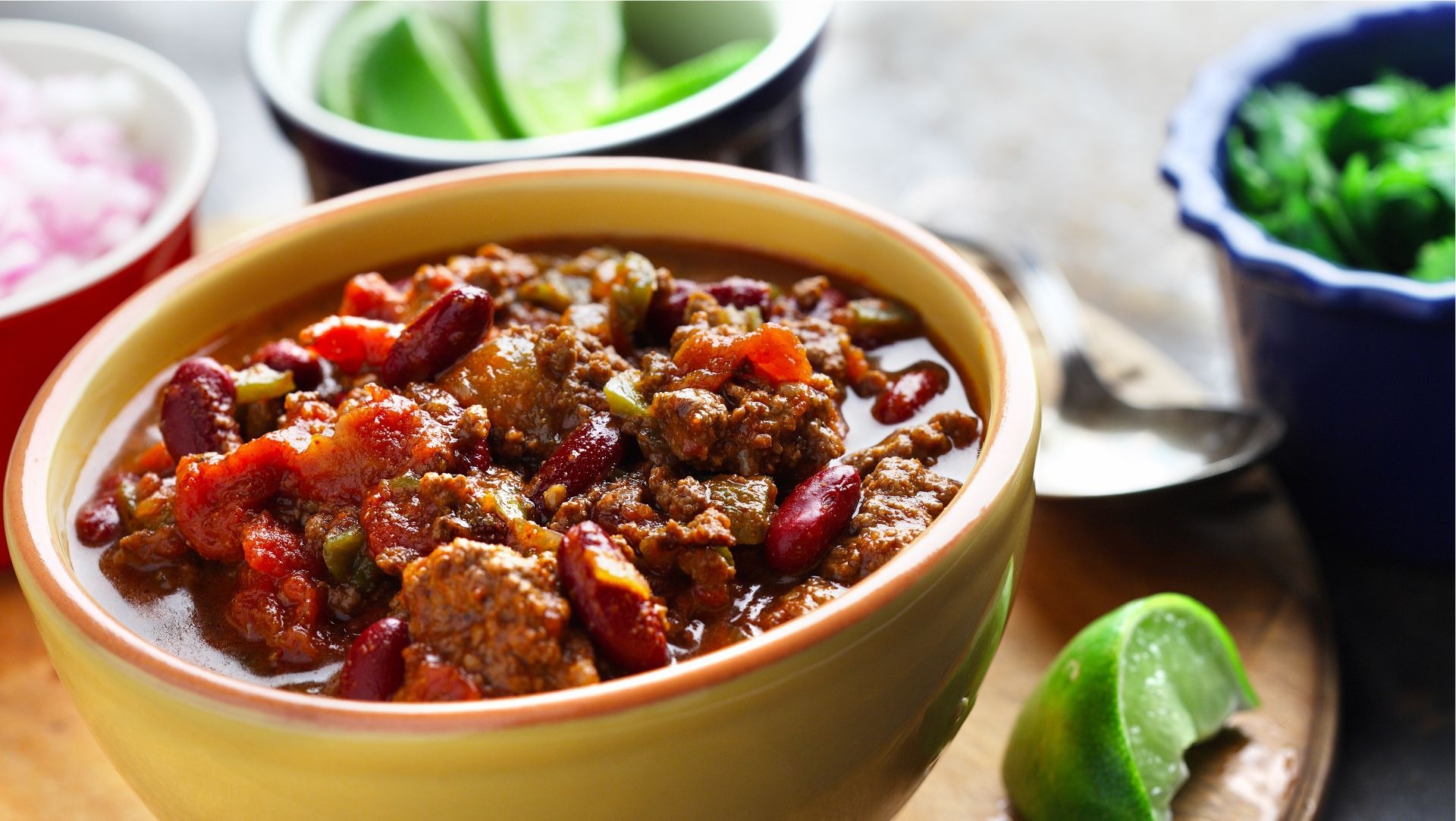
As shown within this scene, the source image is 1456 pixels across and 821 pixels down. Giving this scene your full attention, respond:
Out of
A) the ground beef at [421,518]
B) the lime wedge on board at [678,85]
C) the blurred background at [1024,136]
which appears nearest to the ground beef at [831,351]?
the ground beef at [421,518]

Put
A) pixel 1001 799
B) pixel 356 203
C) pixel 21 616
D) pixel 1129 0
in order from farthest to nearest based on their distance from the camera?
1. pixel 1129 0
2. pixel 21 616
3. pixel 356 203
4. pixel 1001 799

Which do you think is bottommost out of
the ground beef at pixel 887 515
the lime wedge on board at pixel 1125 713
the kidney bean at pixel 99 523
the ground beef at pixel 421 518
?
the lime wedge on board at pixel 1125 713

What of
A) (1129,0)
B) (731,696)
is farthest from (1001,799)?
(1129,0)

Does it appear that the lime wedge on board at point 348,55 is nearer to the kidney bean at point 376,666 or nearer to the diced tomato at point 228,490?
the diced tomato at point 228,490

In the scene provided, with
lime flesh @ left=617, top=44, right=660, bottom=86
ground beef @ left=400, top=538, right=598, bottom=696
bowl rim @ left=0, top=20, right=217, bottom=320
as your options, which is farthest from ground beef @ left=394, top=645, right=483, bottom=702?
lime flesh @ left=617, top=44, right=660, bottom=86

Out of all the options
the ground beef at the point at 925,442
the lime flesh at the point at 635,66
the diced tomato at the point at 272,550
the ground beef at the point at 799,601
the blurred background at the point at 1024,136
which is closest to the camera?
the ground beef at the point at 799,601

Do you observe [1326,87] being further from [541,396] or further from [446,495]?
[446,495]

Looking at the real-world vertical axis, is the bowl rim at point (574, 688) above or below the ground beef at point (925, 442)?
above
